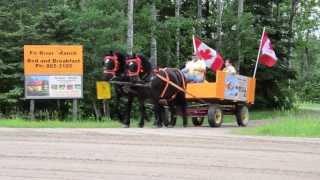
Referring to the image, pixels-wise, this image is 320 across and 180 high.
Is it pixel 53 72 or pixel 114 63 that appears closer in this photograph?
pixel 114 63

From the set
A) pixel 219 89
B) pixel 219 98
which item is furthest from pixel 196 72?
pixel 219 98

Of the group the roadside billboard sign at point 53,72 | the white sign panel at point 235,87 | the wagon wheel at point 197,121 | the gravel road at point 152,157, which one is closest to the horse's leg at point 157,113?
the white sign panel at point 235,87

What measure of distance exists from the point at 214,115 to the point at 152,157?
1120 centimetres

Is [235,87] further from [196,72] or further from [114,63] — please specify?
[114,63]

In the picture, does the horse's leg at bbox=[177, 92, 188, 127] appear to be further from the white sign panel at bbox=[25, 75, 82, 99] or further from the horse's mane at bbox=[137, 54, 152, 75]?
the white sign panel at bbox=[25, 75, 82, 99]

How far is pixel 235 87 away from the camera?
24.5 meters

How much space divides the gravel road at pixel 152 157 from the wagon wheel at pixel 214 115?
6433mm

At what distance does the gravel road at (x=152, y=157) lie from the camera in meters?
10.6

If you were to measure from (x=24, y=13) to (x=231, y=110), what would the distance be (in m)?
12.6

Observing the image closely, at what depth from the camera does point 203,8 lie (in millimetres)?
54594

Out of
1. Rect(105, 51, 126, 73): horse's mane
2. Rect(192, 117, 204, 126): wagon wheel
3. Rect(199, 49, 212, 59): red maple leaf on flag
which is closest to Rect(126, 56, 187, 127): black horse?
Rect(105, 51, 126, 73): horse's mane

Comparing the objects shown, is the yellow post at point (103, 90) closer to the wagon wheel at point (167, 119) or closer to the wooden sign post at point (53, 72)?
the wooden sign post at point (53, 72)

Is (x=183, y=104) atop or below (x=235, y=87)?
below

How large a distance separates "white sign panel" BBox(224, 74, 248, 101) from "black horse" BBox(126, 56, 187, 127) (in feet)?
5.04
